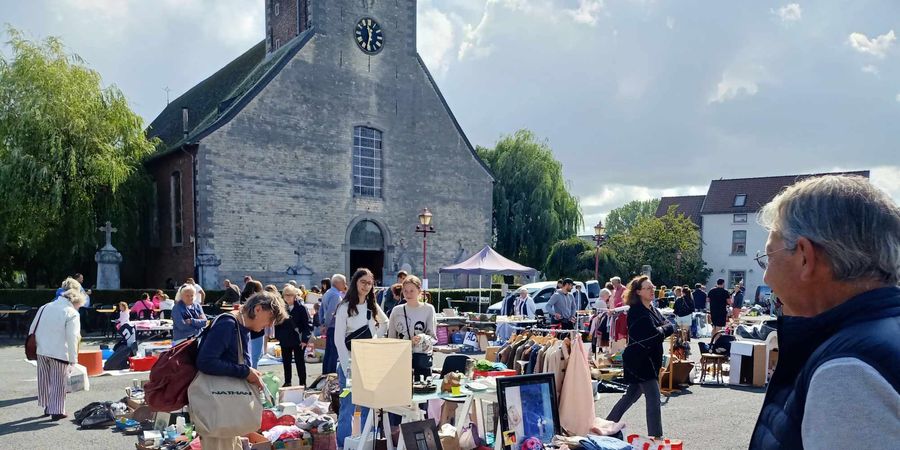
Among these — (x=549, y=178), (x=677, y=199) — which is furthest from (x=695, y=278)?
(x=677, y=199)

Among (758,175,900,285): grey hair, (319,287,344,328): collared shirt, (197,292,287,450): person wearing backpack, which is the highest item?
(758,175,900,285): grey hair

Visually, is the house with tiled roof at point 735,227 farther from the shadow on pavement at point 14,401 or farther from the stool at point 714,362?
the shadow on pavement at point 14,401

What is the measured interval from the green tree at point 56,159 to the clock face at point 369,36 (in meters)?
9.41

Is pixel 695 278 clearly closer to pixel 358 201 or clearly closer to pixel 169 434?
pixel 358 201

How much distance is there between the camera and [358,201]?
1016 inches

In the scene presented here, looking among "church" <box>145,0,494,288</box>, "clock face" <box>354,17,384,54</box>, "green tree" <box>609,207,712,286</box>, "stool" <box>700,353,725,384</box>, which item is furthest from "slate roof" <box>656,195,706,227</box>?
"stool" <box>700,353,725,384</box>

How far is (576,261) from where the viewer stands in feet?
109

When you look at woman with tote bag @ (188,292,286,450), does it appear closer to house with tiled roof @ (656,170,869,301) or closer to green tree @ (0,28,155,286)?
green tree @ (0,28,155,286)

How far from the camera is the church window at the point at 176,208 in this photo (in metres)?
24.2

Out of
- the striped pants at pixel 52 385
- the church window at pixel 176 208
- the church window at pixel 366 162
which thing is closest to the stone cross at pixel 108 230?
the church window at pixel 176 208

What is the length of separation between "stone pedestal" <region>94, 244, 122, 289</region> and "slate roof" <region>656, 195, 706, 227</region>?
38026 mm

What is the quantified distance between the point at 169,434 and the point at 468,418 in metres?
3.02

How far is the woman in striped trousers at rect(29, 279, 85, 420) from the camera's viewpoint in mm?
7453

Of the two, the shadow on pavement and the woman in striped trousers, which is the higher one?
the woman in striped trousers
